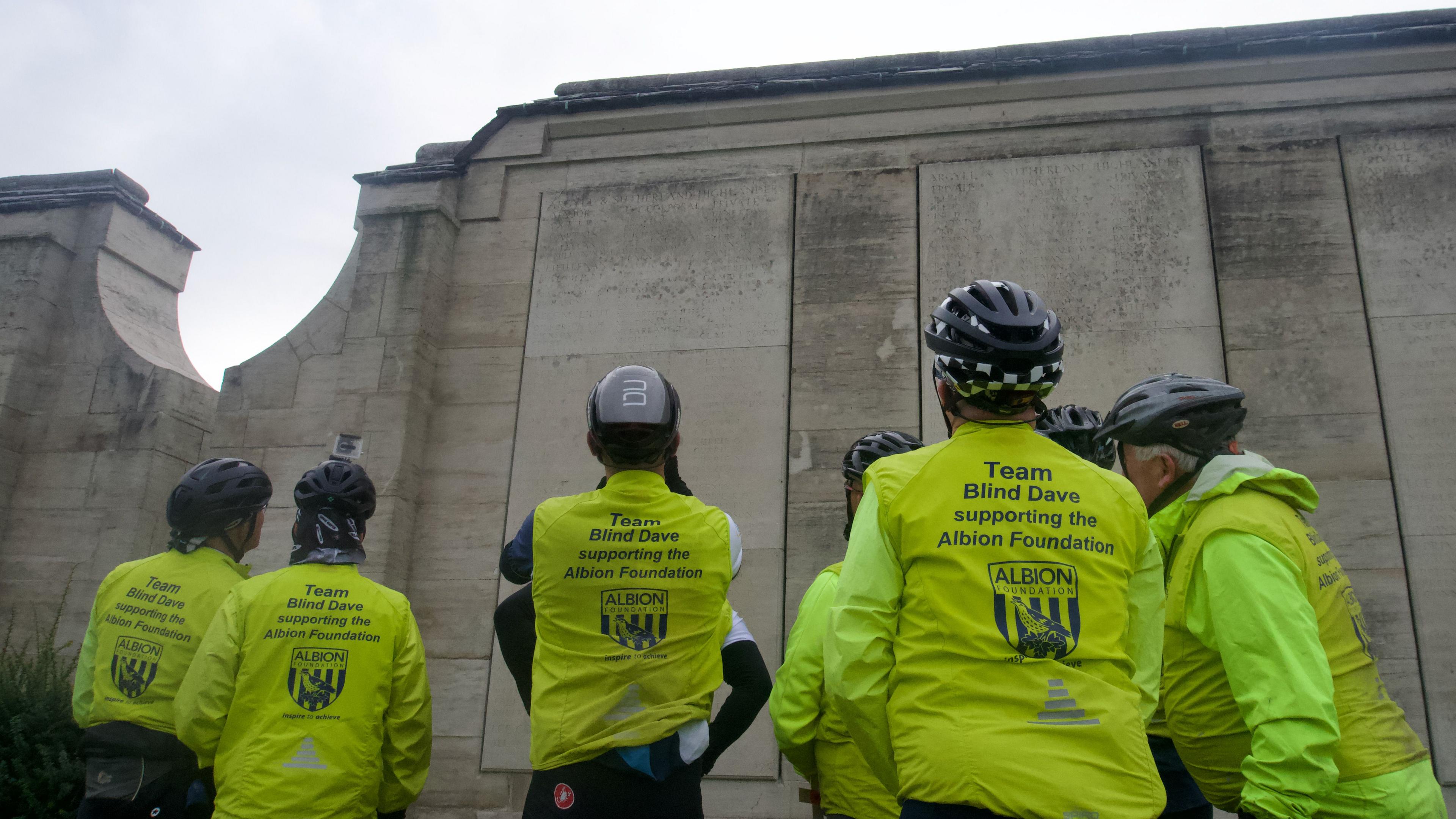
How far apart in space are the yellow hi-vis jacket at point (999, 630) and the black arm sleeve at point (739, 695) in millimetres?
871

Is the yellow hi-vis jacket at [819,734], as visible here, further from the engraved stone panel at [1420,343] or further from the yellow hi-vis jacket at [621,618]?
the engraved stone panel at [1420,343]

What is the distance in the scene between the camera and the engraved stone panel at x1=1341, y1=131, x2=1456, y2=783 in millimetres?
5359

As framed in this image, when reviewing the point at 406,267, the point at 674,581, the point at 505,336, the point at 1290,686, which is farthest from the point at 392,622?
the point at 406,267

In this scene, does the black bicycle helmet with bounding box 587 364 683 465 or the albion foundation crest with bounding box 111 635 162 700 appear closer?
the black bicycle helmet with bounding box 587 364 683 465

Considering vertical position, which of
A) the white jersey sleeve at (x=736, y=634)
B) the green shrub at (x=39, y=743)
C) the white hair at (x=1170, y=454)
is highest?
the white hair at (x=1170, y=454)

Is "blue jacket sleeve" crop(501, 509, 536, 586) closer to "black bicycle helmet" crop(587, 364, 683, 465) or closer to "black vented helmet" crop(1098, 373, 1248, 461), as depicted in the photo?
"black bicycle helmet" crop(587, 364, 683, 465)

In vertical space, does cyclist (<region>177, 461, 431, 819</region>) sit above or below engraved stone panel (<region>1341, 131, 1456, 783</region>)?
below

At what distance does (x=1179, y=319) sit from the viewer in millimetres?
6176

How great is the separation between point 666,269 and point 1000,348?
16.3 feet

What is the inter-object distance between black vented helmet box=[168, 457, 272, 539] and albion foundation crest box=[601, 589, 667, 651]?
2294mm

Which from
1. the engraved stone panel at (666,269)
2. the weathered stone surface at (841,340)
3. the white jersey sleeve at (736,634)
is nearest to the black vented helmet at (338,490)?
the white jersey sleeve at (736,634)

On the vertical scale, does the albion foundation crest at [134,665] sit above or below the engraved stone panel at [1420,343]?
below

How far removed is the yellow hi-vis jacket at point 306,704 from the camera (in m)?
3.23

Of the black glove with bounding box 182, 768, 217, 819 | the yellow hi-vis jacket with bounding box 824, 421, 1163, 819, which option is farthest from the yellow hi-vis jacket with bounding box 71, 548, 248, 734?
the yellow hi-vis jacket with bounding box 824, 421, 1163, 819
